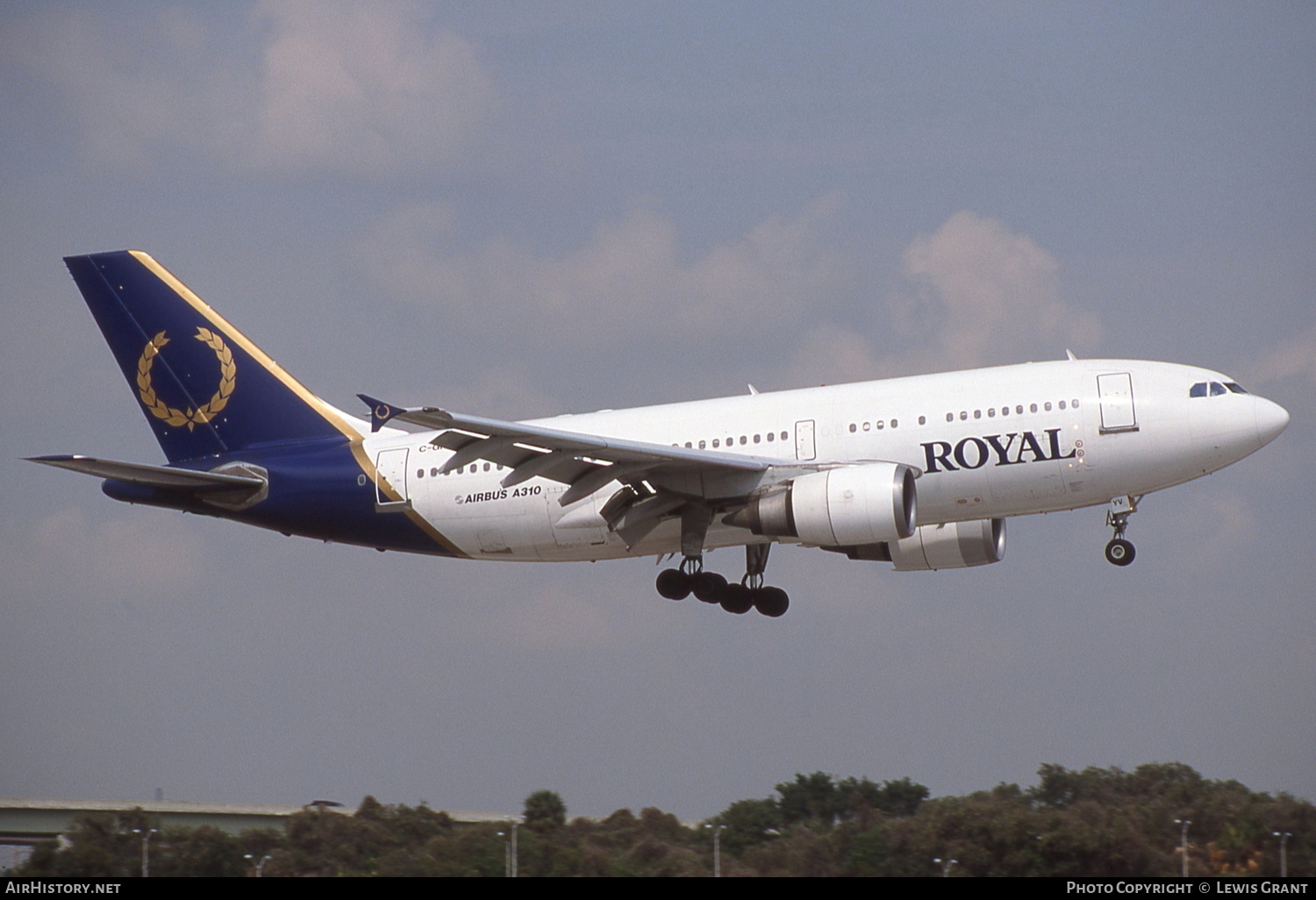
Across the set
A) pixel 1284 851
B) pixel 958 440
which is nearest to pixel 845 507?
pixel 958 440

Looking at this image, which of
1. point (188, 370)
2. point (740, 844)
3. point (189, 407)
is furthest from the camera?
point (740, 844)

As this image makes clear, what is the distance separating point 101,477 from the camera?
3778cm

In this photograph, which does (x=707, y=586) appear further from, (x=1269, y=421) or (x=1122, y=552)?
(x=1269, y=421)

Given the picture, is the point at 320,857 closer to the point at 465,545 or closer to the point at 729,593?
the point at 465,545

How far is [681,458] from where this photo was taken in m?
34.4

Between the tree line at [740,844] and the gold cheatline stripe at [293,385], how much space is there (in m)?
7.42

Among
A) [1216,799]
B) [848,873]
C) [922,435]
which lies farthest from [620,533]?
[1216,799]

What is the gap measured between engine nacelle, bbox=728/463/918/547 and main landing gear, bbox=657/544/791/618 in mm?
4122

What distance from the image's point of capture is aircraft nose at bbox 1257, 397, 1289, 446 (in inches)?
1350

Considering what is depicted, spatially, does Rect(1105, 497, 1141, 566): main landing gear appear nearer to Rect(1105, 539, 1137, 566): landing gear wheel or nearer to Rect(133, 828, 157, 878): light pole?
Rect(1105, 539, 1137, 566): landing gear wheel

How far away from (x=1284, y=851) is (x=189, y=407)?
27278mm

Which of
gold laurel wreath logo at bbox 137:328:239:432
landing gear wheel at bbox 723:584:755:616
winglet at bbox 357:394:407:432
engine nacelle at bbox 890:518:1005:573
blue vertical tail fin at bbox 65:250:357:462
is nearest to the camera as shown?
winglet at bbox 357:394:407:432

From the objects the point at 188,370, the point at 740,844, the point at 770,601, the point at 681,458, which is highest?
the point at 188,370

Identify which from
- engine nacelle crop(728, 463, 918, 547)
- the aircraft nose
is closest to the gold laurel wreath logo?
engine nacelle crop(728, 463, 918, 547)
